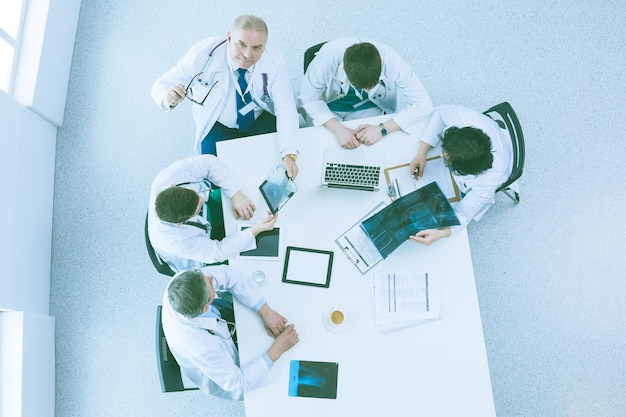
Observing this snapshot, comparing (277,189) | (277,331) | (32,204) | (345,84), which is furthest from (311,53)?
(32,204)

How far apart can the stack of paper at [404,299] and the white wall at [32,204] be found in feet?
5.88

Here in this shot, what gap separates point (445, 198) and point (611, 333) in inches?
53.9

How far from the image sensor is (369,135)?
2477 millimetres

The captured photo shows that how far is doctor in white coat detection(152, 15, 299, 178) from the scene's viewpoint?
236 centimetres

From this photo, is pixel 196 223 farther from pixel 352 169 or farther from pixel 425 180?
pixel 425 180

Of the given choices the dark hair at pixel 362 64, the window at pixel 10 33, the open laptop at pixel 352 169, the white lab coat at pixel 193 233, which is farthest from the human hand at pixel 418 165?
the window at pixel 10 33

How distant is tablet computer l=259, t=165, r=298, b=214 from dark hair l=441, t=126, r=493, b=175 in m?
0.68

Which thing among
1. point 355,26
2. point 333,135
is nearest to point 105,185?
point 333,135

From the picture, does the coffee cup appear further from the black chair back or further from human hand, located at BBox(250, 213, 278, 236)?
the black chair back

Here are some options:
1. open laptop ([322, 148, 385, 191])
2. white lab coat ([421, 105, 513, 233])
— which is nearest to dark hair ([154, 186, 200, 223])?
open laptop ([322, 148, 385, 191])

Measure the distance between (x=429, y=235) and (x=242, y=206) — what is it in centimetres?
81

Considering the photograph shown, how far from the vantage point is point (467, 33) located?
3.37 metres

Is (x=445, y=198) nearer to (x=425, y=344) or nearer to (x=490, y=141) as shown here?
(x=490, y=141)

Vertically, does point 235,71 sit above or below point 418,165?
above
